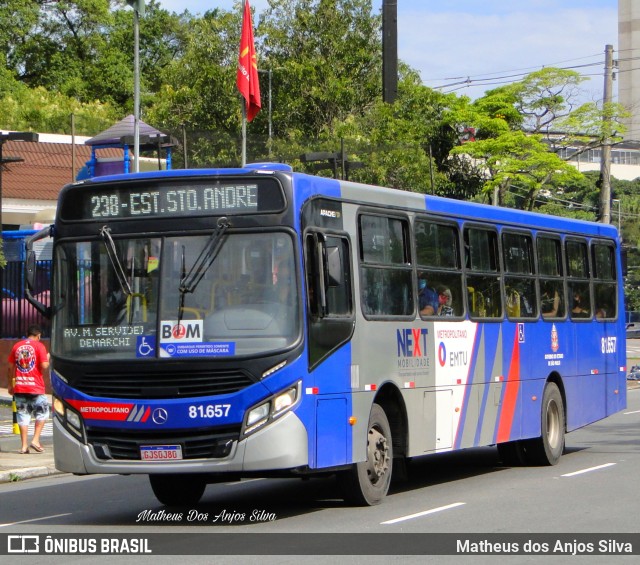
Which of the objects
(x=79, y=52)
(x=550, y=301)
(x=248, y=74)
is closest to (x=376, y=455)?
(x=550, y=301)

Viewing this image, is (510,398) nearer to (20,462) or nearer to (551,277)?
(551,277)

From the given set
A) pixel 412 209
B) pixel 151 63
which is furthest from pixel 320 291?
pixel 151 63

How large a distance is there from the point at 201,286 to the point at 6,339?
730 inches

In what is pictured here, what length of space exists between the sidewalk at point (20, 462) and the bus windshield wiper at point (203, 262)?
257 inches

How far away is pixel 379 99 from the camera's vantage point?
49.0 metres

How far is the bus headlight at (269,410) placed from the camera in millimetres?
10531

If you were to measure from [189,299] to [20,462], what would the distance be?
308 inches

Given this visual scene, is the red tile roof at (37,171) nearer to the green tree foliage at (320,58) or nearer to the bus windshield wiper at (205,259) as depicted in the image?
the green tree foliage at (320,58)

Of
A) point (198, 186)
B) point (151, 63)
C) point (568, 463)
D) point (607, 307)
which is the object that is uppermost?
point (151, 63)

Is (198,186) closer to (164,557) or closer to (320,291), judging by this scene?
(320,291)

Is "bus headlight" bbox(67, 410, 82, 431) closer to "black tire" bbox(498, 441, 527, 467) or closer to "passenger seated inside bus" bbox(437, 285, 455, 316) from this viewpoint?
"passenger seated inside bus" bbox(437, 285, 455, 316)

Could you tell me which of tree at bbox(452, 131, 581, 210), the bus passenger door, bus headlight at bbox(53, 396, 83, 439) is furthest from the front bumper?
tree at bbox(452, 131, 581, 210)

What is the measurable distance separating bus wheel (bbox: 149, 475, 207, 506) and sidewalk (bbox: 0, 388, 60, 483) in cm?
441

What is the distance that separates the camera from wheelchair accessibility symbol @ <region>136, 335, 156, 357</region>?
10758 mm
